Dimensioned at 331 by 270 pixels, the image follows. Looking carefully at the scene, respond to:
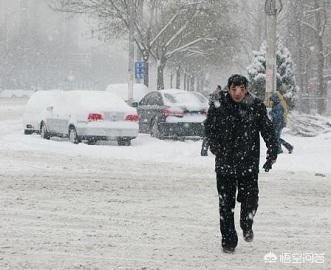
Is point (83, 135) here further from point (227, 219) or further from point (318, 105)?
point (318, 105)

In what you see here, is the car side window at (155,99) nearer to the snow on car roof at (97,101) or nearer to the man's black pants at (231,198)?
the snow on car roof at (97,101)

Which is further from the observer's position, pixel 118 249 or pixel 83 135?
pixel 83 135

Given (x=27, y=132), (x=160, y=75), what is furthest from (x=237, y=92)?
(x=160, y=75)

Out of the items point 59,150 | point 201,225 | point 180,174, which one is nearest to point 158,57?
point 59,150

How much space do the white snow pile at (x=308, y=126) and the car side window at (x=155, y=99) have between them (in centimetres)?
515

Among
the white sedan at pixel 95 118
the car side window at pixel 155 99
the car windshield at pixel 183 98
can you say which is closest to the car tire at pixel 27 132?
the white sedan at pixel 95 118

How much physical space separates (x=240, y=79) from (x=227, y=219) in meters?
1.31

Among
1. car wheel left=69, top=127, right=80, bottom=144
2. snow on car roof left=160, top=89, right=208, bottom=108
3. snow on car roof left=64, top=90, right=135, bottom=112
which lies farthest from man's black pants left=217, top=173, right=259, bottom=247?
snow on car roof left=160, top=89, right=208, bottom=108

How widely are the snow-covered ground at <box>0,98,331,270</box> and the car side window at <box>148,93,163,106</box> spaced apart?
18.4 ft

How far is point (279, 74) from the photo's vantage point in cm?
2747

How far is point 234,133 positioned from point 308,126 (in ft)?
64.6

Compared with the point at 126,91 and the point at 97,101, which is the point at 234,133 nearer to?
the point at 97,101

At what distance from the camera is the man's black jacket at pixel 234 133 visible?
6383mm

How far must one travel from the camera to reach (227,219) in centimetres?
644
